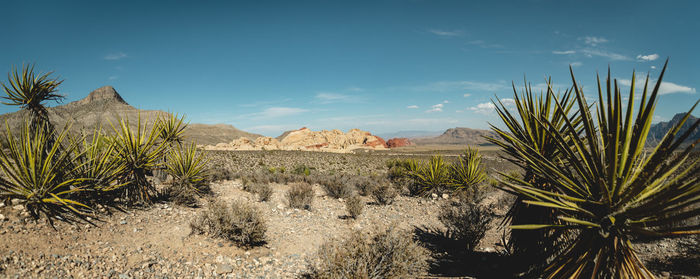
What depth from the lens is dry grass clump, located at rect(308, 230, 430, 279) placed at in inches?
144

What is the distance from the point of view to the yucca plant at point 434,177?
10.7 metres

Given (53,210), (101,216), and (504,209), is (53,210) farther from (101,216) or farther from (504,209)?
(504,209)

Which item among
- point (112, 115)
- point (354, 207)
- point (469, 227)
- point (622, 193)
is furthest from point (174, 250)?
point (112, 115)

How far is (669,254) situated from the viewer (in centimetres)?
489

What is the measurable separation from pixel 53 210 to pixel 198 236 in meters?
2.34

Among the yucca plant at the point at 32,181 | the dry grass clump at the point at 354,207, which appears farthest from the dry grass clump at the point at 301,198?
the yucca plant at the point at 32,181

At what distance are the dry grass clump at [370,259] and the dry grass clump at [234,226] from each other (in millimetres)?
2002

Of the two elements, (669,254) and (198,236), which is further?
(198,236)

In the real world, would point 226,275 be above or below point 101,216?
below

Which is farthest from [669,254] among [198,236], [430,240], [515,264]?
[198,236]

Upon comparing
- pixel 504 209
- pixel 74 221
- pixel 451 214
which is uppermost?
pixel 74 221

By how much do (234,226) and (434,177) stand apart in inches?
306

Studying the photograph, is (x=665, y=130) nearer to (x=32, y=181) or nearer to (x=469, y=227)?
(x=469, y=227)

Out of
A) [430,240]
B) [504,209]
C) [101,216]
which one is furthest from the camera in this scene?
[504,209]
